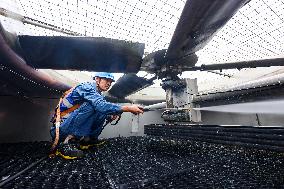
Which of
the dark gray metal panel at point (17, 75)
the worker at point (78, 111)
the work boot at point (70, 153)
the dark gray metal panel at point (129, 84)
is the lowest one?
the work boot at point (70, 153)

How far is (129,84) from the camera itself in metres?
5.66

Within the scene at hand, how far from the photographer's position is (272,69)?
5.94m

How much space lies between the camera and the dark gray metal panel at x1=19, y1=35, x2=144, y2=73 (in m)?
2.73

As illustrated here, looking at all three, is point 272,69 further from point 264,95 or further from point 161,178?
point 161,178

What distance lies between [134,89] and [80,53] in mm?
3133

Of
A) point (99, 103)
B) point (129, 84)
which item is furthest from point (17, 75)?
point (129, 84)

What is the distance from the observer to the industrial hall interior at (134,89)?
5.66 ft

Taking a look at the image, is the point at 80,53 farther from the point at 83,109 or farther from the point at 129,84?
the point at 129,84

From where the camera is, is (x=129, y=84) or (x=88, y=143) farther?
(x=129, y=84)

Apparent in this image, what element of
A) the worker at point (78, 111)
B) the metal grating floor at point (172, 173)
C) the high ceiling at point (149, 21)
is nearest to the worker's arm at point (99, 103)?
the worker at point (78, 111)

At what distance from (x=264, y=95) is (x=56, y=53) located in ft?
12.5

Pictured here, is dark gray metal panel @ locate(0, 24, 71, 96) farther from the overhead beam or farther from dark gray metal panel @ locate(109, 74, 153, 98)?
the overhead beam

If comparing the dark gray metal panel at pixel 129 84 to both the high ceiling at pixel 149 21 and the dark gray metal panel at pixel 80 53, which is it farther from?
the dark gray metal panel at pixel 80 53

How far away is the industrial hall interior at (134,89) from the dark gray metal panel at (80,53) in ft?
0.05
